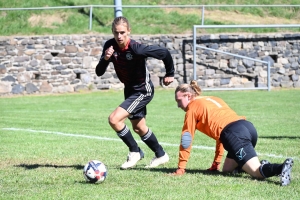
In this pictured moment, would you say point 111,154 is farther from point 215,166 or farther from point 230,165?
point 230,165

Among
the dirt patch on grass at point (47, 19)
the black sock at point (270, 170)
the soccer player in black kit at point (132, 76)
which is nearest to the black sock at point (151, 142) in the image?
the soccer player in black kit at point (132, 76)

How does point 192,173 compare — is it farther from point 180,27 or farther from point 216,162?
point 180,27

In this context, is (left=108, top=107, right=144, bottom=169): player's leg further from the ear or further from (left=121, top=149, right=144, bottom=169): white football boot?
the ear

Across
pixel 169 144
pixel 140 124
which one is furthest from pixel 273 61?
pixel 140 124

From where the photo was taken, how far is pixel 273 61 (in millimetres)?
27812

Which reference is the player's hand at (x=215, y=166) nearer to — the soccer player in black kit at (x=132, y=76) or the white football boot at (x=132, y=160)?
the soccer player in black kit at (x=132, y=76)

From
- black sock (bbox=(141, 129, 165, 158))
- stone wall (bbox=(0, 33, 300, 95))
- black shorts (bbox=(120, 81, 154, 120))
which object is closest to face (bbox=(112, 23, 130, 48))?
black shorts (bbox=(120, 81, 154, 120))

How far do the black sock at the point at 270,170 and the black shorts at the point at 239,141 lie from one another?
0.72ft

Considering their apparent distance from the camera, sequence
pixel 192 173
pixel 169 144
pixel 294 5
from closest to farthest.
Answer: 1. pixel 192 173
2. pixel 169 144
3. pixel 294 5

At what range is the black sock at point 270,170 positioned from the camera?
6.58 metres

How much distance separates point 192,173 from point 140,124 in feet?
4.01

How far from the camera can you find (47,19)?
2738 centimetres

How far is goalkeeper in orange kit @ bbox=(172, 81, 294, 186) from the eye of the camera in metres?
6.91

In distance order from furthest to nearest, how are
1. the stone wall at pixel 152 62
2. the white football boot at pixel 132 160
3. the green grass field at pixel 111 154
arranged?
the stone wall at pixel 152 62, the white football boot at pixel 132 160, the green grass field at pixel 111 154
